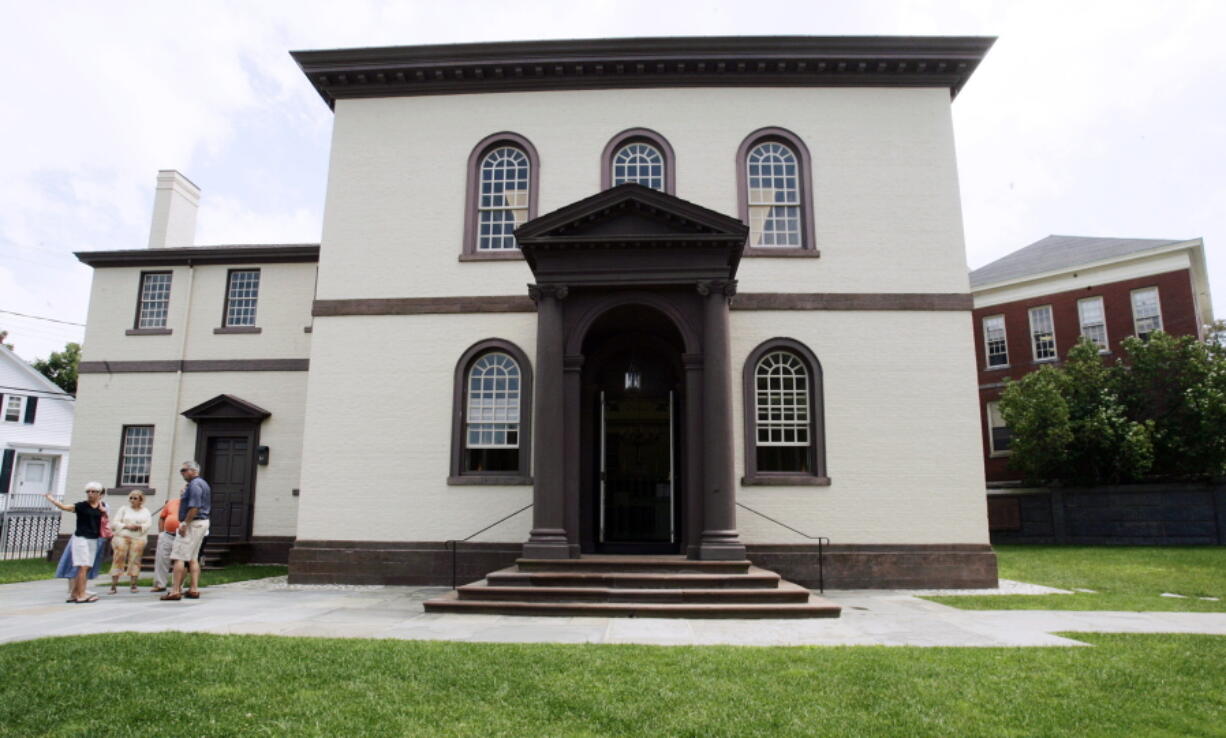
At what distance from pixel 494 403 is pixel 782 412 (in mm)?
4939

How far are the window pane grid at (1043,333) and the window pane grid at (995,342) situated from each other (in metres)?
1.06

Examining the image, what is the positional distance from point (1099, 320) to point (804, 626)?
24736 mm

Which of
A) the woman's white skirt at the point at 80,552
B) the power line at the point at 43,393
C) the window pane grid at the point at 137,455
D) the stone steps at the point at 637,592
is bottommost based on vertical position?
the stone steps at the point at 637,592

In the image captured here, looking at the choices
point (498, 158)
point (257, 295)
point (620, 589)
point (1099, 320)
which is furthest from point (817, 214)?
point (1099, 320)

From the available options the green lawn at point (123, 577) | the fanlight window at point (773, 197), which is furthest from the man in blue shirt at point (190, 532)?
the fanlight window at point (773, 197)

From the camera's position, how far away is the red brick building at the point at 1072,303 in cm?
2652

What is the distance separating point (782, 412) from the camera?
13.2 metres

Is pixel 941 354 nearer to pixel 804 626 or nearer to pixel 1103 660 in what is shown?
pixel 804 626

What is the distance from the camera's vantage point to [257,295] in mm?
18594

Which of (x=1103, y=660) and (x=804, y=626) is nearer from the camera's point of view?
(x=1103, y=660)

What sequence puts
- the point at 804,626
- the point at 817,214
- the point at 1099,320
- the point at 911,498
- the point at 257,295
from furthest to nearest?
the point at 1099,320, the point at 257,295, the point at 817,214, the point at 911,498, the point at 804,626

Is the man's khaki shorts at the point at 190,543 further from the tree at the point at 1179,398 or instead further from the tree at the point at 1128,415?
the tree at the point at 1179,398

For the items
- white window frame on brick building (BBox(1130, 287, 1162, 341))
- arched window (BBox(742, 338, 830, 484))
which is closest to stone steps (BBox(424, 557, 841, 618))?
arched window (BBox(742, 338, 830, 484))

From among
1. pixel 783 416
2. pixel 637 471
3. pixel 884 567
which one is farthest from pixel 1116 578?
pixel 637 471
